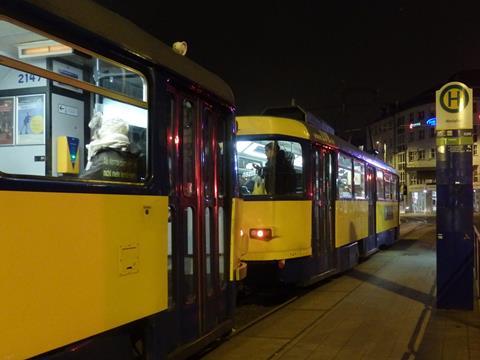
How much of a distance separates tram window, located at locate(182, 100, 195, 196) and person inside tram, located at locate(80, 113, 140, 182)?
2.82ft

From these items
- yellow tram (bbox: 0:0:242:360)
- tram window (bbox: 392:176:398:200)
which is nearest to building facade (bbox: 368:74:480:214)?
tram window (bbox: 392:176:398:200)

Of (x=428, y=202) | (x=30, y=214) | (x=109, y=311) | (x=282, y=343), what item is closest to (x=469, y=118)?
(x=282, y=343)

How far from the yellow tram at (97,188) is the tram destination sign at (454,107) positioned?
4.41 m

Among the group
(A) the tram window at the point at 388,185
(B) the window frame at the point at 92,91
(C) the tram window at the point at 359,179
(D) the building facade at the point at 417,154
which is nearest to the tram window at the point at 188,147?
(B) the window frame at the point at 92,91

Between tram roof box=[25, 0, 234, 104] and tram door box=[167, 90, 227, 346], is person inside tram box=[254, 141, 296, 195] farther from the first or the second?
tram roof box=[25, 0, 234, 104]

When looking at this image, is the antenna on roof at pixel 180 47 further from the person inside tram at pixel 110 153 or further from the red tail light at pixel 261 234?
the red tail light at pixel 261 234

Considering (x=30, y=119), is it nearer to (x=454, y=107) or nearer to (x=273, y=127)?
(x=273, y=127)

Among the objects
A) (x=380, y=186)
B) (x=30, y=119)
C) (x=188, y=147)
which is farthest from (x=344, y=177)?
(x=30, y=119)

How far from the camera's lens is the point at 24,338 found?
9.69ft

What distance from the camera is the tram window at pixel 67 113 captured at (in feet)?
10.2

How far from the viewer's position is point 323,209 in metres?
10.7

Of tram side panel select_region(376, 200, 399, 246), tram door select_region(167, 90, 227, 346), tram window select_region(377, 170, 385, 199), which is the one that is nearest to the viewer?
tram door select_region(167, 90, 227, 346)

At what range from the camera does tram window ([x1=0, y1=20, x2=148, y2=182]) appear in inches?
123

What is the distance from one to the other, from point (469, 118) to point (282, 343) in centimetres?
430
